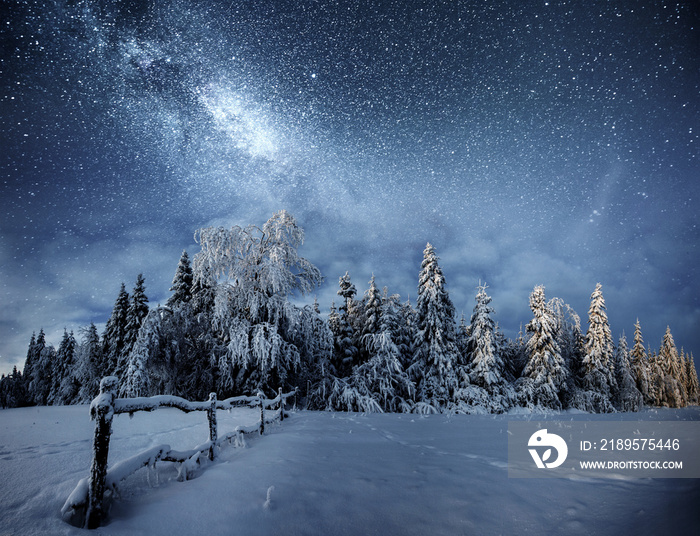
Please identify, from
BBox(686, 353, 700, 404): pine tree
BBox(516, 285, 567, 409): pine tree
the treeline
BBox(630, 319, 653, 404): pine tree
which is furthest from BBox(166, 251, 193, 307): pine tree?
BBox(686, 353, 700, 404): pine tree

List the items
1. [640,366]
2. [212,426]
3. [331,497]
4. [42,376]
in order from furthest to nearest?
[42,376], [640,366], [212,426], [331,497]

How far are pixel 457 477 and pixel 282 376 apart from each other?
35.1 feet

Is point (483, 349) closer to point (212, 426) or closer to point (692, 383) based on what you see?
point (212, 426)

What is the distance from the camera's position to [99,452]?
2.57 m

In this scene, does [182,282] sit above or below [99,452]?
above

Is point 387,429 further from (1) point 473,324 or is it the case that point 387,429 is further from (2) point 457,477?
(1) point 473,324

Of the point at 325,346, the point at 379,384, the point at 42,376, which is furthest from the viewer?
the point at 42,376

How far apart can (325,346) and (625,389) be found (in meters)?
29.6

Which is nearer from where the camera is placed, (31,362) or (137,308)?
(137,308)

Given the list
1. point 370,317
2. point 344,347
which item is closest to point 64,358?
point 344,347

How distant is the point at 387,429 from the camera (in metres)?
8.42

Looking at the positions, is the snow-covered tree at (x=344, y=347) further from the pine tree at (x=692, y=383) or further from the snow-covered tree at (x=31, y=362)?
the pine tree at (x=692, y=383)

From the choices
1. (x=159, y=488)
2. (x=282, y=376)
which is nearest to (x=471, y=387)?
(x=282, y=376)

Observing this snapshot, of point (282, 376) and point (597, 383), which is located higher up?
point (282, 376)
